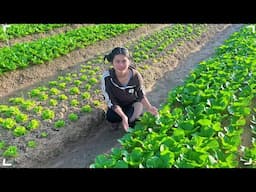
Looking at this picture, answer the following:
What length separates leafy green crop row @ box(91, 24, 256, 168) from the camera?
3359 millimetres

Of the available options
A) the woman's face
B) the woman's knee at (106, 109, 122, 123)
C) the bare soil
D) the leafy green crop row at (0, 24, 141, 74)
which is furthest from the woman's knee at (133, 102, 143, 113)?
the leafy green crop row at (0, 24, 141, 74)

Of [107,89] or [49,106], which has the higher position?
[107,89]

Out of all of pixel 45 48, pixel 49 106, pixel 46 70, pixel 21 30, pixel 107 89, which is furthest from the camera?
pixel 21 30

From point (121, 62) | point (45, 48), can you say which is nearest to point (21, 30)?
point (45, 48)

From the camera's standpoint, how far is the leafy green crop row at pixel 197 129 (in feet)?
11.0

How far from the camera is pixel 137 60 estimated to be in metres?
8.13

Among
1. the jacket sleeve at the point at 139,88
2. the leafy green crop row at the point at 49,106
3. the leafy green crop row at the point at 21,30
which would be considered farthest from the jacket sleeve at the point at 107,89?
the leafy green crop row at the point at 21,30

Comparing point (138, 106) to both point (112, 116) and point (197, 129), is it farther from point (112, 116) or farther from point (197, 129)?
point (197, 129)

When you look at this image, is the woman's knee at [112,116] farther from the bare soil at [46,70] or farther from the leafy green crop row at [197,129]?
the bare soil at [46,70]

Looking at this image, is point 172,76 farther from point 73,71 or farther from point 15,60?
point 15,60

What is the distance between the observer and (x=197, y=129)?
13.5ft

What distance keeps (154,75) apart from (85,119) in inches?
103

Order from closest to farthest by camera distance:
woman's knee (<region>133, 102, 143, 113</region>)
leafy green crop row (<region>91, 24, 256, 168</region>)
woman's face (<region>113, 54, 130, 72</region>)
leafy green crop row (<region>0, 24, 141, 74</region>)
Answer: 1. leafy green crop row (<region>91, 24, 256, 168</region>)
2. woman's face (<region>113, 54, 130, 72</region>)
3. woman's knee (<region>133, 102, 143, 113</region>)
4. leafy green crop row (<region>0, 24, 141, 74</region>)

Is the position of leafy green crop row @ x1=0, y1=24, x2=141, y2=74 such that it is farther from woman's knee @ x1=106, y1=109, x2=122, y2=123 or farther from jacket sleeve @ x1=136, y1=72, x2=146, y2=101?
jacket sleeve @ x1=136, y1=72, x2=146, y2=101
